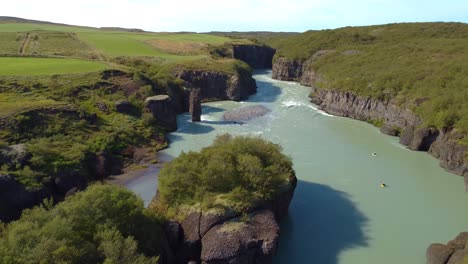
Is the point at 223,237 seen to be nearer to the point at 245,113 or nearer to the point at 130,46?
the point at 245,113

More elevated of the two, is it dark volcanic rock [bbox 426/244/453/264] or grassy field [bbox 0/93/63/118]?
grassy field [bbox 0/93/63/118]

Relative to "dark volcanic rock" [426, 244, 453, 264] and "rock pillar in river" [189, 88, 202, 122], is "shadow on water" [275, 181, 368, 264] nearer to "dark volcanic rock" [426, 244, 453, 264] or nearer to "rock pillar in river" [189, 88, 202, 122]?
"dark volcanic rock" [426, 244, 453, 264]

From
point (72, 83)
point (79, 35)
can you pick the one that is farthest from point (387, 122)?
point (79, 35)

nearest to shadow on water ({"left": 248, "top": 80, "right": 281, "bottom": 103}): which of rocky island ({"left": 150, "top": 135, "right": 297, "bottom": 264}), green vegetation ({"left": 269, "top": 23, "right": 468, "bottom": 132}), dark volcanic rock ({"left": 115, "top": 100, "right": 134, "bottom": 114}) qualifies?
green vegetation ({"left": 269, "top": 23, "right": 468, "bottom": 132})

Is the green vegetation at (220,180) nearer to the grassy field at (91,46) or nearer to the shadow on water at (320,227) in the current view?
the shadow on water at (320,227)

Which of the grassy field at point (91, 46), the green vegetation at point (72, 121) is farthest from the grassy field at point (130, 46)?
the green vegetation at point (72, 121)

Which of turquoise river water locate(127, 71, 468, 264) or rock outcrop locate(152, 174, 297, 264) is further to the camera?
turquoise river water locate(127, 71, 468, 264)
